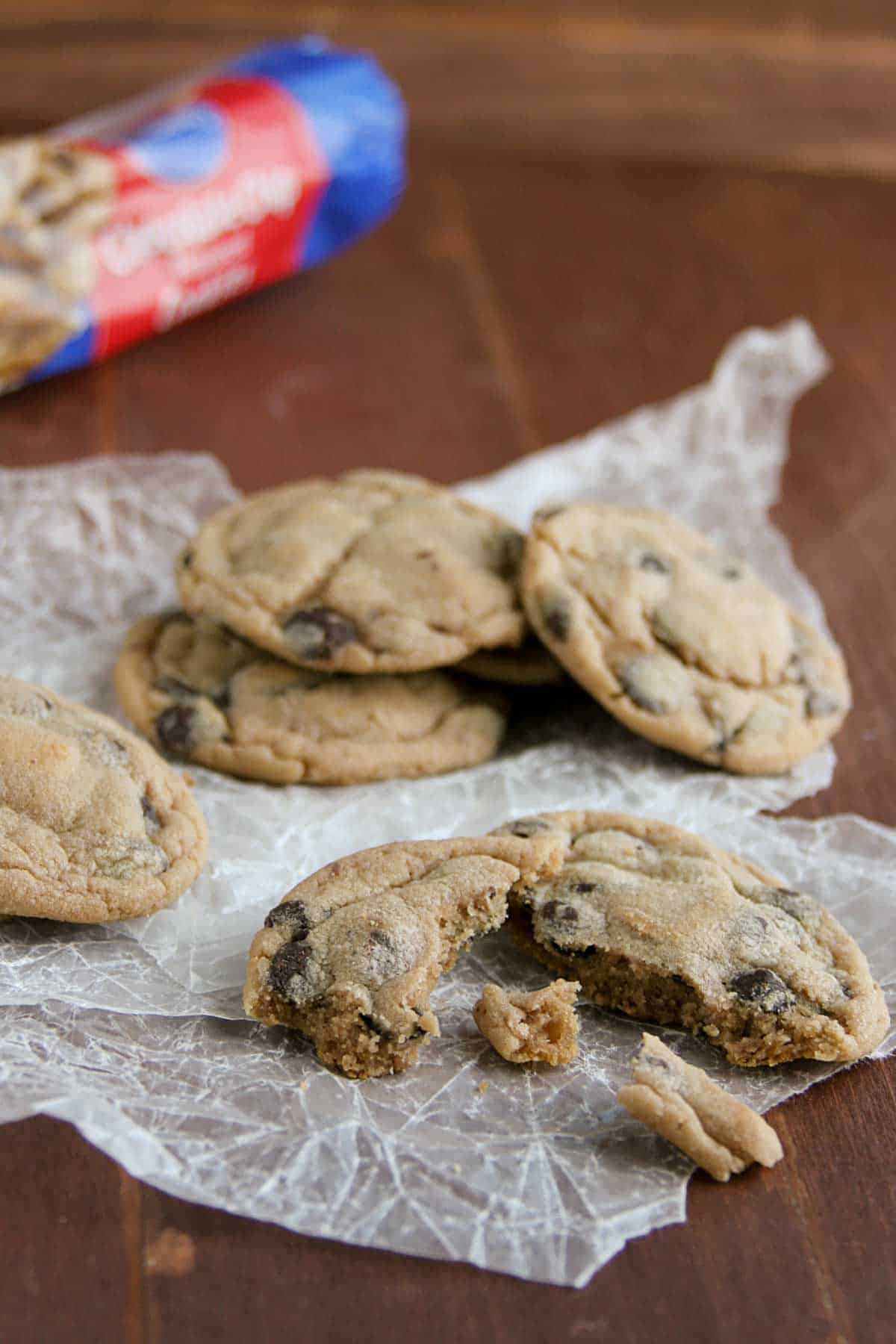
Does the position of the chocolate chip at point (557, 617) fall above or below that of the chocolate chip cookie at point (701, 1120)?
above

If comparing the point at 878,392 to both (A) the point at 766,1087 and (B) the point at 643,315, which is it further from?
(A) the point at 766,1087

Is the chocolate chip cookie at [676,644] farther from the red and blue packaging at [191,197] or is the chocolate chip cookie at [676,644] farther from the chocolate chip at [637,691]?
the red and blue packaging at [191,197]

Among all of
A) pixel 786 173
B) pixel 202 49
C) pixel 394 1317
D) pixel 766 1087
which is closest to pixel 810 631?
pixel 766 1087

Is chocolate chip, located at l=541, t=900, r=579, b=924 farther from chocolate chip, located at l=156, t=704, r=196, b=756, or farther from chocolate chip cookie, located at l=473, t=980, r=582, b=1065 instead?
chocolate chip, located at l=156, t=704, r=196, b=756

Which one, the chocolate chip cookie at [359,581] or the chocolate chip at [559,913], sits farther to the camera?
the chocolate chip cookie at [359,581]

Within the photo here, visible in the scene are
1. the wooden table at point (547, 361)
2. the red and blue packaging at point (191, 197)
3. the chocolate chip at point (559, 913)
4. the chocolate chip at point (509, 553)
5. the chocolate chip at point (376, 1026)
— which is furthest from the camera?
the red and blue packaging at point (191, 197)

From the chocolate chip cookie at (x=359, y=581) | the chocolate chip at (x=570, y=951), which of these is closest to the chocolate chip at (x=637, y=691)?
the chocolate chip cookie at (x=359, y=581)

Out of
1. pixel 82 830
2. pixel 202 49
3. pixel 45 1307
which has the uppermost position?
pixel 202 49

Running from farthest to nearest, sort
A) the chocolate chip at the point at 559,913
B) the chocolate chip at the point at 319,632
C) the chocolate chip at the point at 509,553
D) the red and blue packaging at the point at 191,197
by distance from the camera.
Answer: the red and blue packaging at the point at 191,197
the chocolate chip at the point at 509,553
the chocolate chip at the point at 319,632
the chocolate chip at the point at 559,913
